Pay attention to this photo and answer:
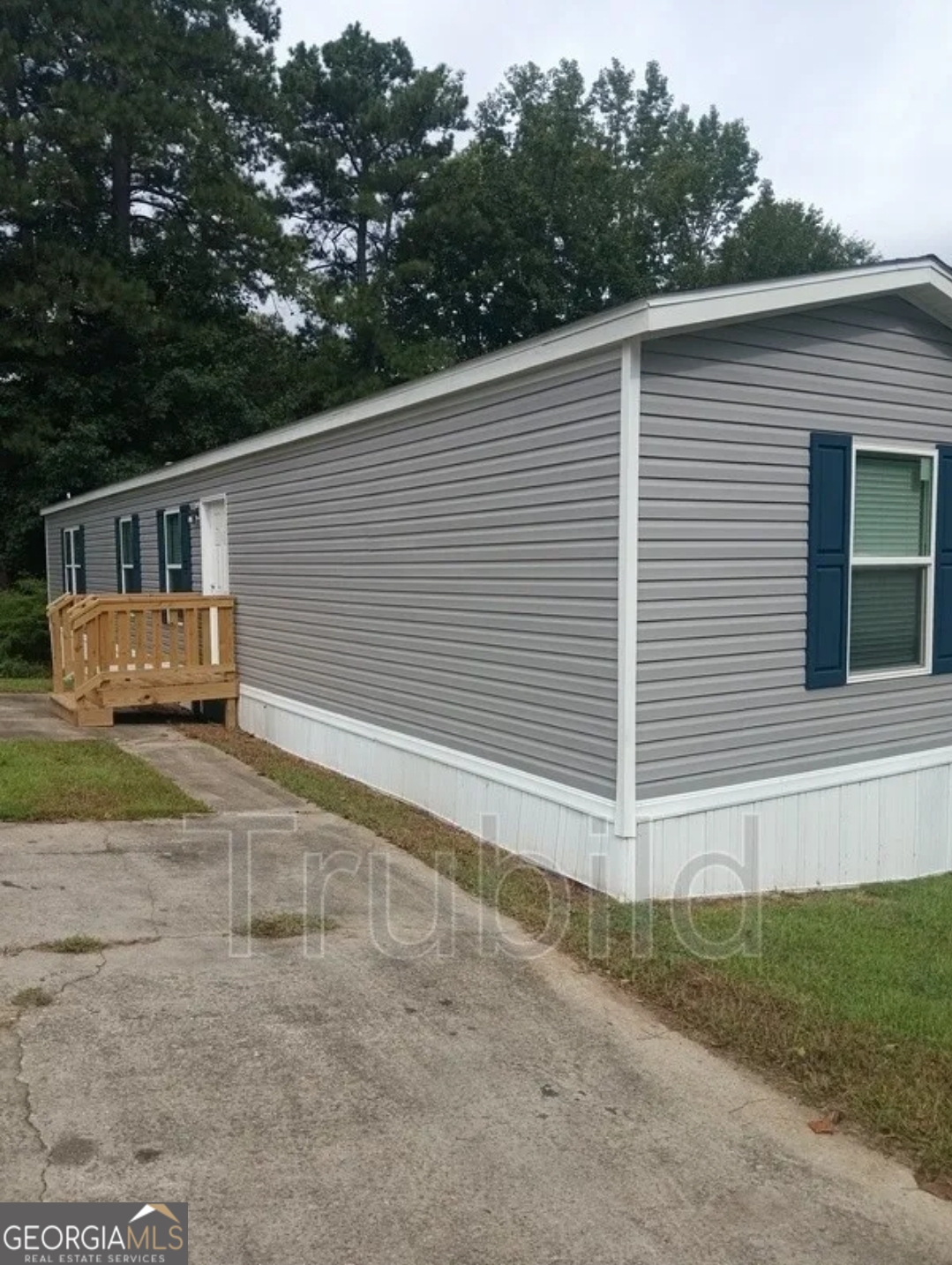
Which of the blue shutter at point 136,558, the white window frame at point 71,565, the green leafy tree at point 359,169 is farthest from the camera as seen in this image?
the green leafy tree at point 359,169

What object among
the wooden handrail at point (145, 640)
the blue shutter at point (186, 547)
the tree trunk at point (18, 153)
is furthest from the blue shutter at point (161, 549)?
the tree trunk at point (18, 153)

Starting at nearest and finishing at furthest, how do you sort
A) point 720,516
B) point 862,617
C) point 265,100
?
1. point 720,516
2. point 862,617
3. point 265,100

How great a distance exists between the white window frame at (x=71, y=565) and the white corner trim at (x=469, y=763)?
9.62 meters

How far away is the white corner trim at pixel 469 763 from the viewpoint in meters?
5.51

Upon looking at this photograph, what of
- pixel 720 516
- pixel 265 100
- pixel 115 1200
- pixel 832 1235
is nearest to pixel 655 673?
pixel 720 516

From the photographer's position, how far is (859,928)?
511 cm

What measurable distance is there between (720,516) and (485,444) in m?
1.62

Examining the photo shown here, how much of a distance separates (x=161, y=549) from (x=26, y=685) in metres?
4.02

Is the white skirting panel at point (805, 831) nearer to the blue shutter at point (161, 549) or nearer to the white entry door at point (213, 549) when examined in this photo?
the white entry door at point (213, 549)

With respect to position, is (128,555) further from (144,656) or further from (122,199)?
(122,199)

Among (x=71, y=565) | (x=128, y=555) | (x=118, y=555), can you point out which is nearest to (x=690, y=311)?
(x=128, y=555)

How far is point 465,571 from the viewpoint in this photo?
6695 millimetres

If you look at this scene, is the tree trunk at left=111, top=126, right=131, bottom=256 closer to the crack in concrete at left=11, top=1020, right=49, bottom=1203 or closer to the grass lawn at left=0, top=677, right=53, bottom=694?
the grass lawn at left=0, top=677, right=53, bottom=694

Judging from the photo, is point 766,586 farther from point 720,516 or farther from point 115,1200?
point 115,1200
